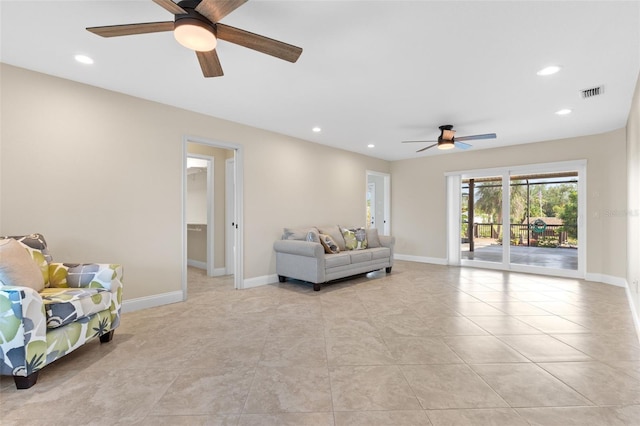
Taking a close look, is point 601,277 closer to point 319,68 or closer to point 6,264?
point 319,68

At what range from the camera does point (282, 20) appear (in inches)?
86.8

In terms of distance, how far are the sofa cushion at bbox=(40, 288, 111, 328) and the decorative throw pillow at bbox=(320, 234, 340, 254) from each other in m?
3.12

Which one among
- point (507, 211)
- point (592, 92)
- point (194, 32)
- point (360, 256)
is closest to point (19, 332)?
point (194, 32)

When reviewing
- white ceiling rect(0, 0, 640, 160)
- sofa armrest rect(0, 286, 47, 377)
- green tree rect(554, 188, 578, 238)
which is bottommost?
sofa armrest rect(0, 286, 47, 377)

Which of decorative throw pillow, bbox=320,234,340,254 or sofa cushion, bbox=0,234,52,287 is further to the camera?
decorative throw pillow, bbox=320,234,340,254

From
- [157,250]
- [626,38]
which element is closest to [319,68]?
[626,38]

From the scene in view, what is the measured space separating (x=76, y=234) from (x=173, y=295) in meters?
1.31

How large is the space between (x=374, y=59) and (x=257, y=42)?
118 cm

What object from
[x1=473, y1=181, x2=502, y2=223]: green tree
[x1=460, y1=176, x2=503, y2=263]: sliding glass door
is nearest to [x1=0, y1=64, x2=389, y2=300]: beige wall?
[x1=460, y1=176, x2=503, y2=263]: sliding glass door

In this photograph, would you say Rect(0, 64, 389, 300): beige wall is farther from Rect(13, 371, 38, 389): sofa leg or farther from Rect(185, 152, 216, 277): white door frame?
Rect(13, 371, 38, 389): sofa leg

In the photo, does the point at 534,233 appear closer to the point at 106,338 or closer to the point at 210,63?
the point at 210,63

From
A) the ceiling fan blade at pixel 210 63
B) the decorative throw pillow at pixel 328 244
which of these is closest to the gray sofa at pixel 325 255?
the decorative throw pillow at pixel 328 244

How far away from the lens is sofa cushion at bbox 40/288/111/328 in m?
2.12

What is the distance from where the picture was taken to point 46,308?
209cm
